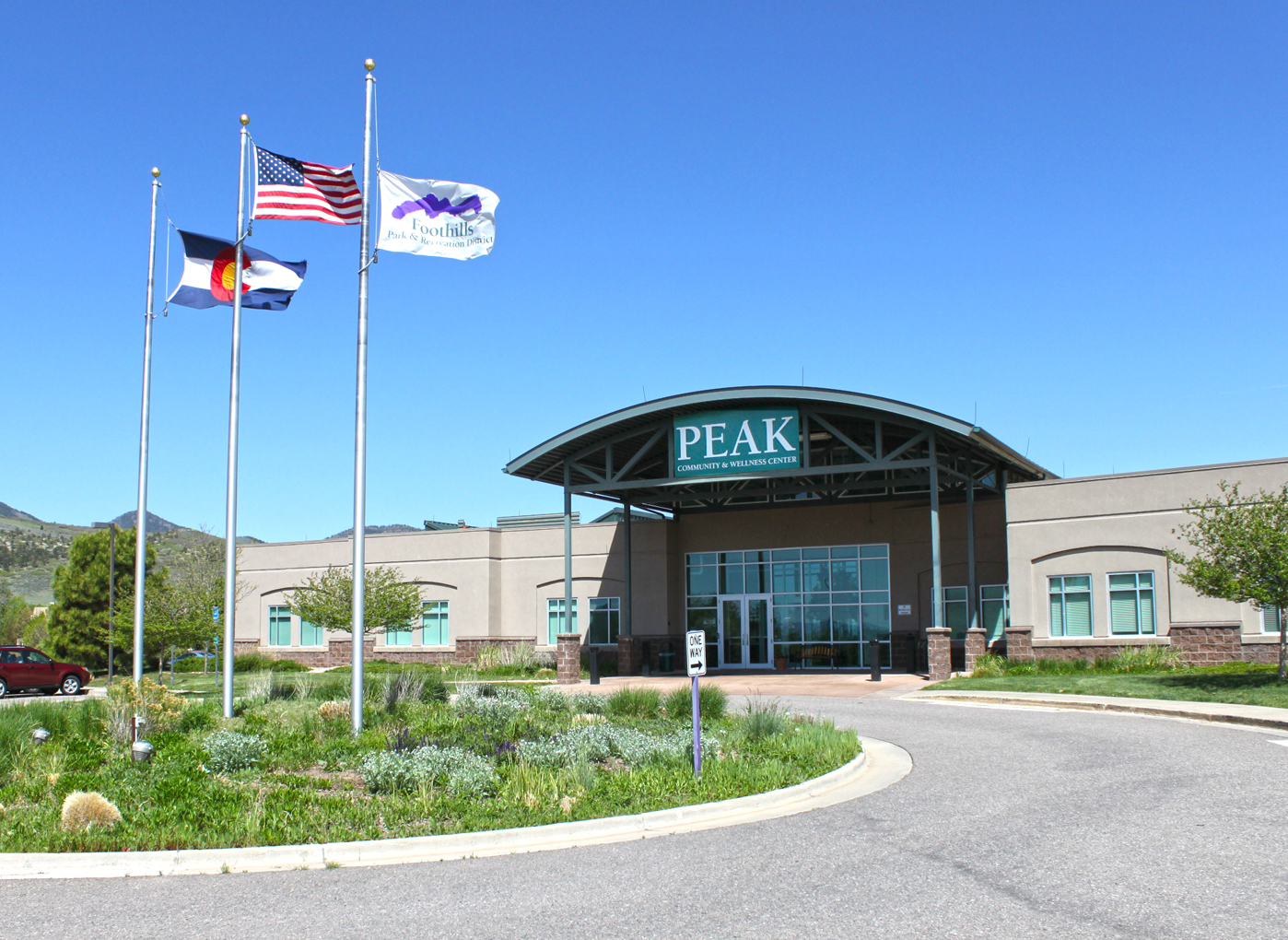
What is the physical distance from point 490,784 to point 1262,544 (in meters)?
16.0

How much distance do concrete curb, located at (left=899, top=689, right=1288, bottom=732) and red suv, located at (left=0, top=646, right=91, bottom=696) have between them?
22.7m

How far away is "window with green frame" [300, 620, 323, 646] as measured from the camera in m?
41.5

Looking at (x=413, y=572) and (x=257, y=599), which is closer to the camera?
(x=413, y=572)

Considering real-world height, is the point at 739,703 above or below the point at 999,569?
below

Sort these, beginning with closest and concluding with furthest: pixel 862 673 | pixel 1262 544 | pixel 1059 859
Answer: pixel 1059 859, pixel 1262 544, pixel 862 673

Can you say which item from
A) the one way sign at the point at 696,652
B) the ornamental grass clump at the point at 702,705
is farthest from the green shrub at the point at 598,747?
the ornamental grass clump at the point at 702,705

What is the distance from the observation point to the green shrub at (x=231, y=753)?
38.4ft

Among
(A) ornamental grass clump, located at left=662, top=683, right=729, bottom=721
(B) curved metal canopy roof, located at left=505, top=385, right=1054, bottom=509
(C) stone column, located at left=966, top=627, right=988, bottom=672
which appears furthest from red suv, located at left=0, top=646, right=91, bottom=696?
(C) stone column, located at left=966, top=627, right=988, bottom=672

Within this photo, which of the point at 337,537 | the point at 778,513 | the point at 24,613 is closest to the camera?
the point at 778,513

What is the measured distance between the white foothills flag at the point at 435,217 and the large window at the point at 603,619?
76.6 ft

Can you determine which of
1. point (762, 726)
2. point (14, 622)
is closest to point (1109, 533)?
point (762, 726)

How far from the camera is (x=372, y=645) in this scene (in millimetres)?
40094

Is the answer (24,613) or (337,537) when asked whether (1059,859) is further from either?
(24,613)

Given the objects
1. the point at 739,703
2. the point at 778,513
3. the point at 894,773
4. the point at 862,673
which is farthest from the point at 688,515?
the point at 894,773
